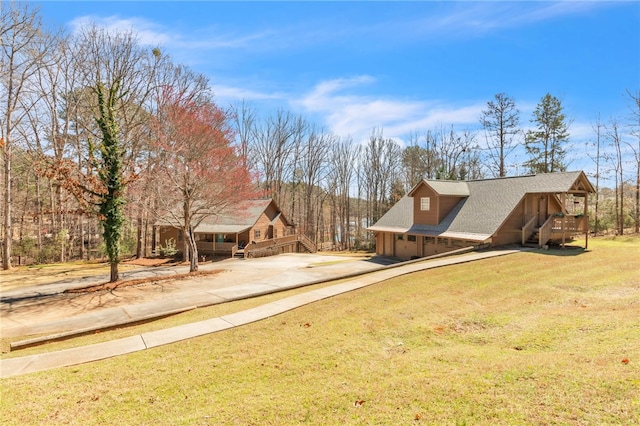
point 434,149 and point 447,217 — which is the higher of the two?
point 434,149

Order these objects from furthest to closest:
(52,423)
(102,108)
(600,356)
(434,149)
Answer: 1. (434,149)
2. (102,108)
3. (600,356)
4. (52,423)

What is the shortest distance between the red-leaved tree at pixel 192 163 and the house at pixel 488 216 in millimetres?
13618

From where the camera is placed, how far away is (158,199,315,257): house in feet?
103

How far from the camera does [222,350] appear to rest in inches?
271

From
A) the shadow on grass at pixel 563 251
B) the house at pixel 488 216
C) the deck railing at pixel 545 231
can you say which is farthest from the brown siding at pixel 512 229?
the shadow on grass at pixel 563 251

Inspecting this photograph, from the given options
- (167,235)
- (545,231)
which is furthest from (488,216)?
(167,235)

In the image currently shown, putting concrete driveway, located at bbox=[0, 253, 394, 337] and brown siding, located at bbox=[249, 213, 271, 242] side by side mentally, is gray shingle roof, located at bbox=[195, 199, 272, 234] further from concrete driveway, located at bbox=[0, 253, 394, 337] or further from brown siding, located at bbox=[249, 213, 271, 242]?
concrete driveway, located at bbox=[0, 253, 394, 337]

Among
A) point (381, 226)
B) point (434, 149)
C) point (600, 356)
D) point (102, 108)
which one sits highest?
point (434, 149)

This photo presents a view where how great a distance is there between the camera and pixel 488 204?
22.4 metres

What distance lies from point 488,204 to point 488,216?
158 cm

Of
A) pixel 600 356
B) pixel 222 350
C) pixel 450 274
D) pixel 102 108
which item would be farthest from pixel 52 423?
pixel 102 108

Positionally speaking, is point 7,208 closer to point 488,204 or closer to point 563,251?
point 488,204

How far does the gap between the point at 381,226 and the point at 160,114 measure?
19.4 meters

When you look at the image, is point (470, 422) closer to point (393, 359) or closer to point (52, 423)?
point (393, 359)
